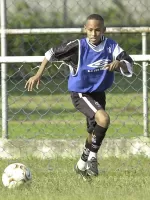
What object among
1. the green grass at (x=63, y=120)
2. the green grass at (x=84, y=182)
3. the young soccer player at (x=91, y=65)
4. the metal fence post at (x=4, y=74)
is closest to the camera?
the green grass at (x=84, y=182)

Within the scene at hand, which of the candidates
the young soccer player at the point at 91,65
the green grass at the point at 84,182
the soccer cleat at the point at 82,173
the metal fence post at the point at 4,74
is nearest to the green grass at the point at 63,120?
the metal fence post at the point at 4,74

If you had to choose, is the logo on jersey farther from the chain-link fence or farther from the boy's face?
the chain-link fence

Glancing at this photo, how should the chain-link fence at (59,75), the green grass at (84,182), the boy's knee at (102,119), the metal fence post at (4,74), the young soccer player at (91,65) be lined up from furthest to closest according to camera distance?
the chain-link fence at (59,75) < the metal fence post at (4,74) < the young soccer player at (91,65) < the boy's knee at (102,119) < the green grass at (84,182)

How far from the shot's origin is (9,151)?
8227mm

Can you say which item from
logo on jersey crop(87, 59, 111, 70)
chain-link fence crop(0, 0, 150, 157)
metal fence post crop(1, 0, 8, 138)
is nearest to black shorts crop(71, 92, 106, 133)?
logo on jersey crop(87, 59, 111, 70)

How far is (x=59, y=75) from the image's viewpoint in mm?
8617

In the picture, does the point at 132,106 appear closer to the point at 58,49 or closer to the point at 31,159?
the point at 31,159

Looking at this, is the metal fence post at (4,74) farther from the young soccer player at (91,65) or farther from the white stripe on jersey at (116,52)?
the white stripe on jersey at (116,52)

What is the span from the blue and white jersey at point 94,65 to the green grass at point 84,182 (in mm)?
840

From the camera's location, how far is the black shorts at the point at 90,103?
709 cm

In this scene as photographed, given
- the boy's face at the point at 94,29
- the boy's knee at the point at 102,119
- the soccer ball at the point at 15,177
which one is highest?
the boy's face at the point at 94,29

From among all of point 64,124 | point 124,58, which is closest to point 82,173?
point 124,58

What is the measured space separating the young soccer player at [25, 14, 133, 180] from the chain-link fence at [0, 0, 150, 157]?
747 millimetres

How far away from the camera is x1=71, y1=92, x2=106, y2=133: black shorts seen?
7086 millimetres
